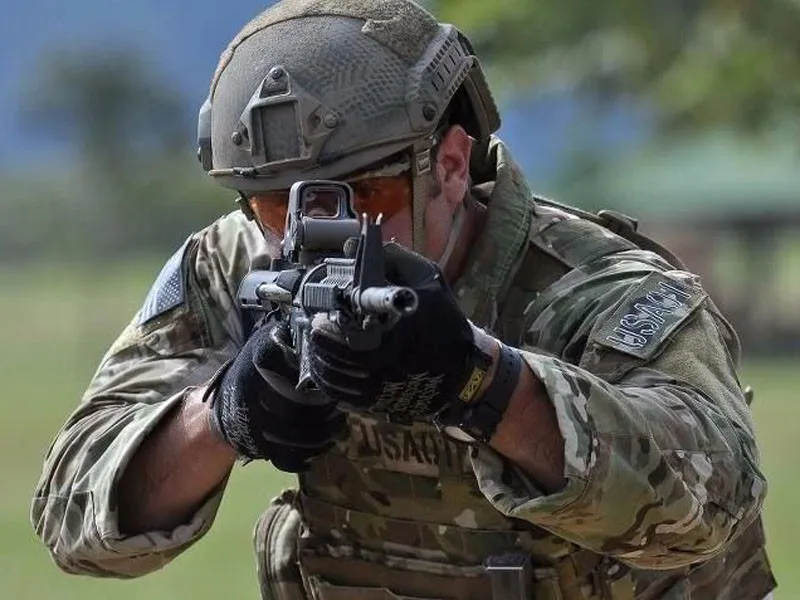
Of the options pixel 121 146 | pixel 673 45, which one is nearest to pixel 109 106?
pixel 121 146

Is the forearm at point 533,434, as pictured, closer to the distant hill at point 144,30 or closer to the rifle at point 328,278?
the rifle at point 328,278

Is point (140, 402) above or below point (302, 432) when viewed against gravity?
below

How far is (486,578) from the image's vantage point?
394cm

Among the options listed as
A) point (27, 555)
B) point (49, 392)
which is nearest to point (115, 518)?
point (27, 555)

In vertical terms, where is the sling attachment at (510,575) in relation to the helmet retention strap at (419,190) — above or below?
below

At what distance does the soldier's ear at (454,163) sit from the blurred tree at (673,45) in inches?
440

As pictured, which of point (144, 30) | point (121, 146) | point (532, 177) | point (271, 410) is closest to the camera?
point (271, 410)

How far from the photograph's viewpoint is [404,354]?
299 centimetres

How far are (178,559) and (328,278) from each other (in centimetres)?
884

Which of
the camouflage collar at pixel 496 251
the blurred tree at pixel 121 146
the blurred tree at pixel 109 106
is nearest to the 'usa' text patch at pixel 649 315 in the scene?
the camouflage collar at pixel 496 251

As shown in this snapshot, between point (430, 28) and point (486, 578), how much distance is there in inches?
44.5

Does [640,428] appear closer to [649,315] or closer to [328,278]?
[649,315]

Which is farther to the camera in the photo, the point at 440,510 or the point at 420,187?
the point at 440,510

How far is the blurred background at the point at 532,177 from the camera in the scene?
569 inches
